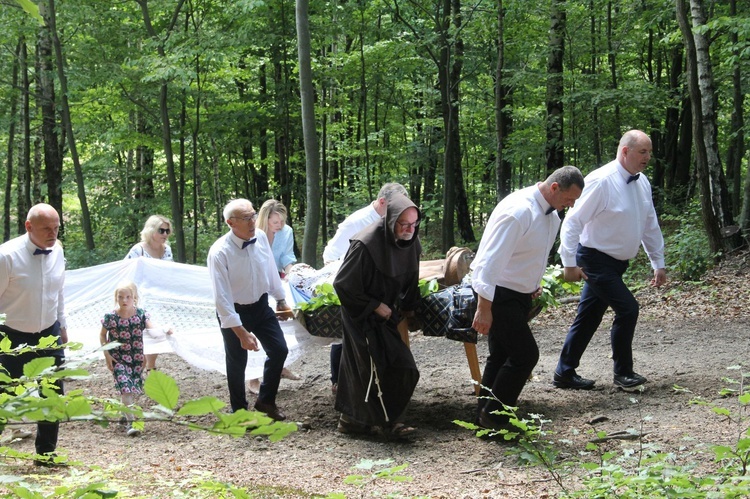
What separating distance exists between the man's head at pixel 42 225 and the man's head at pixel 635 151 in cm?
454

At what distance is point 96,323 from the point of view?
934 centimetres

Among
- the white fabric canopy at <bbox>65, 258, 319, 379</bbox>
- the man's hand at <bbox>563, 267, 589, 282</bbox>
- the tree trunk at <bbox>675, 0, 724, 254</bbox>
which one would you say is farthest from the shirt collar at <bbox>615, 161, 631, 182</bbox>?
the tree trunk at <bbox>675, 0, 724, 254</bbox>

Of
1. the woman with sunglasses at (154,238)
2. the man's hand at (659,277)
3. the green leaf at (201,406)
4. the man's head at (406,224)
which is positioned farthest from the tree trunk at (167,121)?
the green leaf at (201,406)

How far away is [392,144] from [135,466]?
67.1ft

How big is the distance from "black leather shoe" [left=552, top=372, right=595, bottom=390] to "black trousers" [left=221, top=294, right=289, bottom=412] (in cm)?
248

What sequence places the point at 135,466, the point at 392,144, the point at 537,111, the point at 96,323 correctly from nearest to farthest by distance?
1. the point at 135,466
2. the point at 96,323
3. the point at 537,111
4. the point at 392,144

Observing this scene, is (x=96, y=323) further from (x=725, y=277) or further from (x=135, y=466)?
(x=725, y=277)

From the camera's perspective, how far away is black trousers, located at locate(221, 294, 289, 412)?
657 centimetres

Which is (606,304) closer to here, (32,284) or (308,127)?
(32,284)

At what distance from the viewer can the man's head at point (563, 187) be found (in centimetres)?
565

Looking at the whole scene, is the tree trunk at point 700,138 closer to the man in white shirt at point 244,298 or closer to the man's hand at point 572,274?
the man's hand at point 572,274

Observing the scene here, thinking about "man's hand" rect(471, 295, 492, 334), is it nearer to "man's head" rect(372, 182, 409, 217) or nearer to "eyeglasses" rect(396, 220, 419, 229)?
"eyeglasses" rect(396, 220, 419, 229)

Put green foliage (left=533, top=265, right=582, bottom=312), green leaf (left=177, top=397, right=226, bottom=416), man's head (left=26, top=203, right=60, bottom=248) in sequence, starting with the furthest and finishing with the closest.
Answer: green foliage (left=533, top=265, right=582, bottom=312)
man's head (left=26, top=203, right=60, bottom=248)
green leaf (left=177, top=397, right=226, bottom=416)

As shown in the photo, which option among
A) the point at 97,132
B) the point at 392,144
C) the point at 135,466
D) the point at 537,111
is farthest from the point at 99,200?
the point at 135,466
